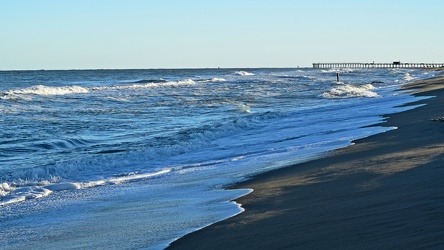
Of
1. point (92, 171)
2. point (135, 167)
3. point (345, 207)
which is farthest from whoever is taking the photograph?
point (135, 167)

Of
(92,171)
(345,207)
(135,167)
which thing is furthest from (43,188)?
(345,207)

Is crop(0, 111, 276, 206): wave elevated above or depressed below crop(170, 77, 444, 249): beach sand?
below

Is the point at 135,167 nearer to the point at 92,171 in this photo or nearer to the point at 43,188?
the point at 92,171

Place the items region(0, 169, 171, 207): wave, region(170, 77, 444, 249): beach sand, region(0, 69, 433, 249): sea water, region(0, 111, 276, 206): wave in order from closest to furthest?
region(170, 77, 444, 249): beach sand, region(0, 69, 433, 249): sea water, region(0, 169, 171, 207): wave, region(0, 111, 276, 206): wave

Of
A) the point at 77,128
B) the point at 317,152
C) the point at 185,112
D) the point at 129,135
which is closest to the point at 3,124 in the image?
the point at 77,128

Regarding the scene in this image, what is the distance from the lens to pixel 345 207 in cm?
680

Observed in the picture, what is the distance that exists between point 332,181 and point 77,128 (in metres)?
13.2

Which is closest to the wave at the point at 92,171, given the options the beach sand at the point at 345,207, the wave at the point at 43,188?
the wave at the point at 43,188

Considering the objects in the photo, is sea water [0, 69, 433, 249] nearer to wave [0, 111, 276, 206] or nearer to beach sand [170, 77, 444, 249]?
wave [0, 111, 276, 206]

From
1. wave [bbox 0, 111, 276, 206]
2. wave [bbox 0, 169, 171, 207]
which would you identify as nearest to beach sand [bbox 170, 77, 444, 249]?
wave [bbox 0, 169, 171, 207]

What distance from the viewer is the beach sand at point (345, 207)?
17.9 ft

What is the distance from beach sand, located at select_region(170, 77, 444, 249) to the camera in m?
5.46

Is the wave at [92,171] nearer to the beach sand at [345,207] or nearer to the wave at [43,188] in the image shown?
the wave at [43,188]

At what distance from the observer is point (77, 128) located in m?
20.6
